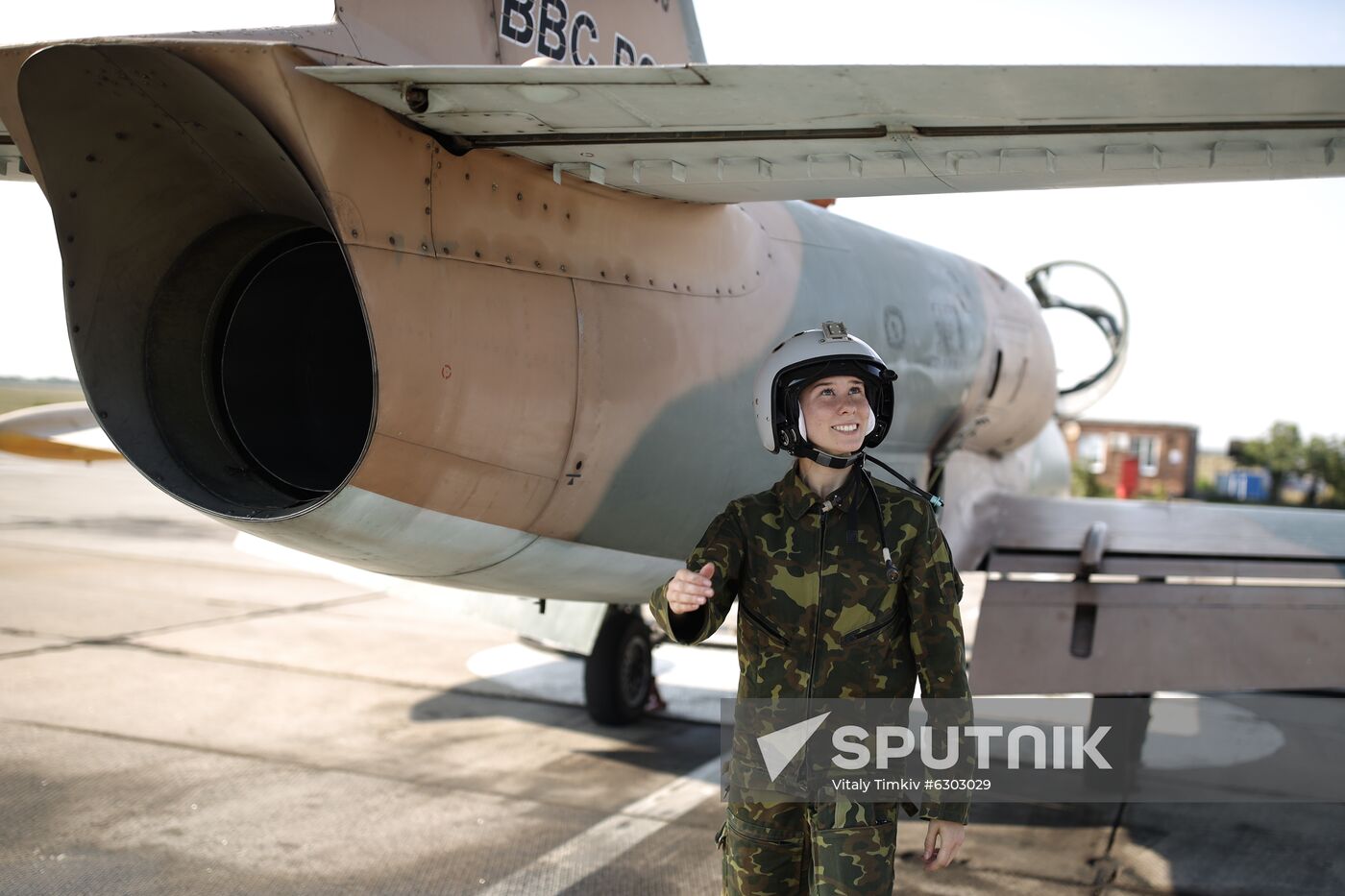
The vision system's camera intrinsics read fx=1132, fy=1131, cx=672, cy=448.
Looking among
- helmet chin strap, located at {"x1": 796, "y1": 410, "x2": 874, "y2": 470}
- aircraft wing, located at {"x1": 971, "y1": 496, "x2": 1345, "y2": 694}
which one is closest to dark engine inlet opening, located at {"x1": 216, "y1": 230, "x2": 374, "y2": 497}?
helmet chin strap, located at {"x1": 796, "y1": 410, "x2": 874, "y2": 470}

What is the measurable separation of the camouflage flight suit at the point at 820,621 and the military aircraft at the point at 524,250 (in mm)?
975

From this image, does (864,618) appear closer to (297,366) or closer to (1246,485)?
(297,366)

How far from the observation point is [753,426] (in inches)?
179

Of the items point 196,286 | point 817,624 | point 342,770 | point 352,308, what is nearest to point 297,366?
point 352,308

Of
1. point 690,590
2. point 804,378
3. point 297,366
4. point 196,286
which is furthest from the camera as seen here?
point 297,366

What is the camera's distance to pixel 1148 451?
51.4 metres

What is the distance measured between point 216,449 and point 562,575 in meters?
1.29

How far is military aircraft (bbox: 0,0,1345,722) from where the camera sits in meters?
2.81

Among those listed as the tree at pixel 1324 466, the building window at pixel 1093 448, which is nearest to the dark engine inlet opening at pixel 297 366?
the building window at pixel 1093 448

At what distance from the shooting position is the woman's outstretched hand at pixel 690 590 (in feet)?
8.53

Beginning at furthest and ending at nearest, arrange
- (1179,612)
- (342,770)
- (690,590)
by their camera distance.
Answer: (342,770) < (1179,612) < (690,590)

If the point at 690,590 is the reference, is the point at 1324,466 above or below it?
below

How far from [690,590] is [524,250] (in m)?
1.51

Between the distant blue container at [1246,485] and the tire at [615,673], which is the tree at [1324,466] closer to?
the distant blue container at [1246,485]
